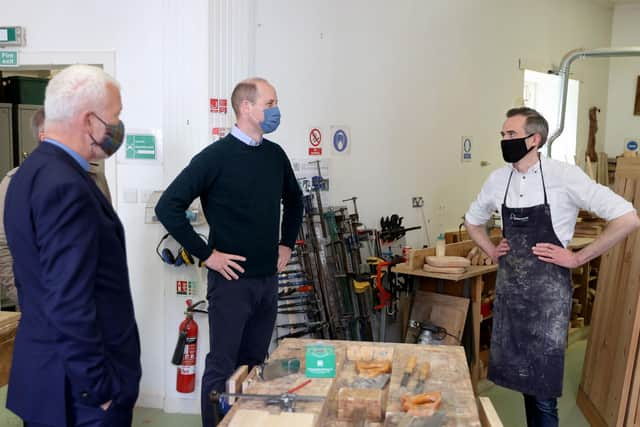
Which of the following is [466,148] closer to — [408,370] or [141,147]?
[141,147]

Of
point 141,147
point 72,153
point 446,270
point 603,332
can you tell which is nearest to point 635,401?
point 603,332

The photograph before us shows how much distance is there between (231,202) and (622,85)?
22.0ft

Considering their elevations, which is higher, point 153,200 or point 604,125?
point 604,125

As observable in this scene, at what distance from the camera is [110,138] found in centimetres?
178

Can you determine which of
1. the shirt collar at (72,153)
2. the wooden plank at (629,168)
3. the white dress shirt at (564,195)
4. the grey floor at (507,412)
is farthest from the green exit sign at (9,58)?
the wooden plank at (629,168)

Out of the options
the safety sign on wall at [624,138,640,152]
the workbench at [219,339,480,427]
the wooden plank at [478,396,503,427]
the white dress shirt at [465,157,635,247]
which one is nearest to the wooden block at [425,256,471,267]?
the white dress shirt at [465,157,635,247]

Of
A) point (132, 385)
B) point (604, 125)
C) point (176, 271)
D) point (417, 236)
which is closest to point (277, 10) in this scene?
point (176, 271)

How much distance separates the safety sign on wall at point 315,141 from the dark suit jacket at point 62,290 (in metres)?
2.38

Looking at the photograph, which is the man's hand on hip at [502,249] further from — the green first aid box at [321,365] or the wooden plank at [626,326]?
the green first aid box at [321,365]

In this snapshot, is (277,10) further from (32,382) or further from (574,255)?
(32,382)

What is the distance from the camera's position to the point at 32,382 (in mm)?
1653

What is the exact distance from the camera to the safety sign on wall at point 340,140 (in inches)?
163

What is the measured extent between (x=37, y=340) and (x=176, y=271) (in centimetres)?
202

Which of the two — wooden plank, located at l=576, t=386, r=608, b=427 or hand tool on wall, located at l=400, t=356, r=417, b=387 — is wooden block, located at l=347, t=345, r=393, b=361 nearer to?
hand tool on wall, located at l=400, t=356, r=417, b=387
